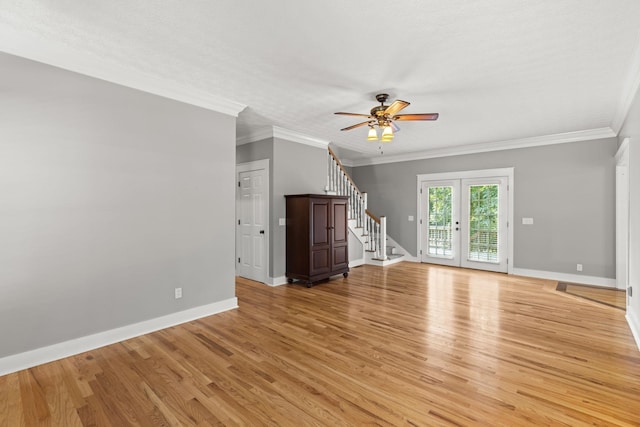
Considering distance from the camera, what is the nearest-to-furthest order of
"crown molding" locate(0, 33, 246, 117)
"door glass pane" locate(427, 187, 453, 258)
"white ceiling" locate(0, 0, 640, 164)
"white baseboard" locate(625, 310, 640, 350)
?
1. "white ceiling" locate(0, 0, 640, 164)
2. "crown molding" locate(0, 33, 246, 117)
3. "white baseboard" locate(625, 310, 640, 350)
4. "door glass pane" locate(427, 187, 453, 258)

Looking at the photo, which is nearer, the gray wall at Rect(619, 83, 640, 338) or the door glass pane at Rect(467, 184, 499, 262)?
the gray wall at Rect(619, 83, 640, 338)

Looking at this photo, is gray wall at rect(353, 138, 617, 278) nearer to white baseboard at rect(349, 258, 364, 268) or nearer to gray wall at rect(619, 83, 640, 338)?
gray wall at rect(619, 83, 640, 338)

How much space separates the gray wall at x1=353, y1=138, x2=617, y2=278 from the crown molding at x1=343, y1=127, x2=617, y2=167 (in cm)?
9

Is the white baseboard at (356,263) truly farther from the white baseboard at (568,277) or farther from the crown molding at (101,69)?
the crown molding at (101,69)

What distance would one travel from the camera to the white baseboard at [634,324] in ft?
9.97

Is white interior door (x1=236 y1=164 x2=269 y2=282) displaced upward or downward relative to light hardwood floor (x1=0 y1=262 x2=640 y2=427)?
upward

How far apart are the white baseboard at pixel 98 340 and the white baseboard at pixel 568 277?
18.8 feet

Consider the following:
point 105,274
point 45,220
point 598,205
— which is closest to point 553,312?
point 598,205

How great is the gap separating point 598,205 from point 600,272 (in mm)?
1178

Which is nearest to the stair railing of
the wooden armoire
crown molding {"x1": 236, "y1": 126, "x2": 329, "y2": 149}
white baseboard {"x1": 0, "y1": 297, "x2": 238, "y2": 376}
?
crown molding {"x1": 236, "y1": 126, "x2": 329, "y2": 149}

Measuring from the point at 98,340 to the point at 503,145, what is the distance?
7.29 metres

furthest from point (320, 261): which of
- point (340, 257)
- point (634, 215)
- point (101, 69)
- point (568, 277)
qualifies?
point (568, 277)

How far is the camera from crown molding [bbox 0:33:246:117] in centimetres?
254

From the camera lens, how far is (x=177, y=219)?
11.8ft
